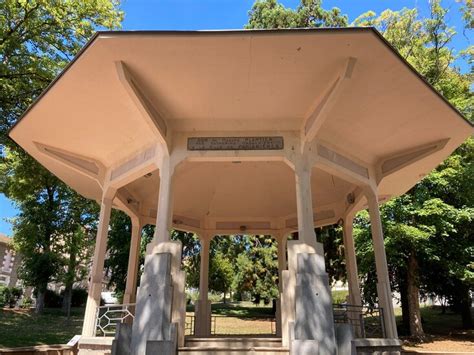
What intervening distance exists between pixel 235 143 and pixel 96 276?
4.98 meters

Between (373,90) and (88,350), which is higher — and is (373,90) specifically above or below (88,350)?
above

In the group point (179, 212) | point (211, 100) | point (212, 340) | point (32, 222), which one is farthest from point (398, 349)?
point (32, 222)

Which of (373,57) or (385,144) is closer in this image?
(373,57)

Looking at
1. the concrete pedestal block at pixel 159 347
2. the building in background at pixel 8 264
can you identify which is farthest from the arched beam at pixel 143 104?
the building in background at pixel 8 264

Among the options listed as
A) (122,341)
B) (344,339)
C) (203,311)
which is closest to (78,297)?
(203,311)

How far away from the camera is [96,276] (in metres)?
9.55

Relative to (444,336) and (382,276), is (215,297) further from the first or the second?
(382,276)

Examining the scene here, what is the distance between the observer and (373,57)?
670 cm

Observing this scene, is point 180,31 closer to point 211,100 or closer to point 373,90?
point 211,100

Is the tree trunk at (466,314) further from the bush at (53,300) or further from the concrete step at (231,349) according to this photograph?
the bush at (53,300)

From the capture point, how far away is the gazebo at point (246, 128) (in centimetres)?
650

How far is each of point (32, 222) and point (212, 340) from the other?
2224cm

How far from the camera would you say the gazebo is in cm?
650

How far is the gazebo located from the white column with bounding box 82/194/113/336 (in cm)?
4
